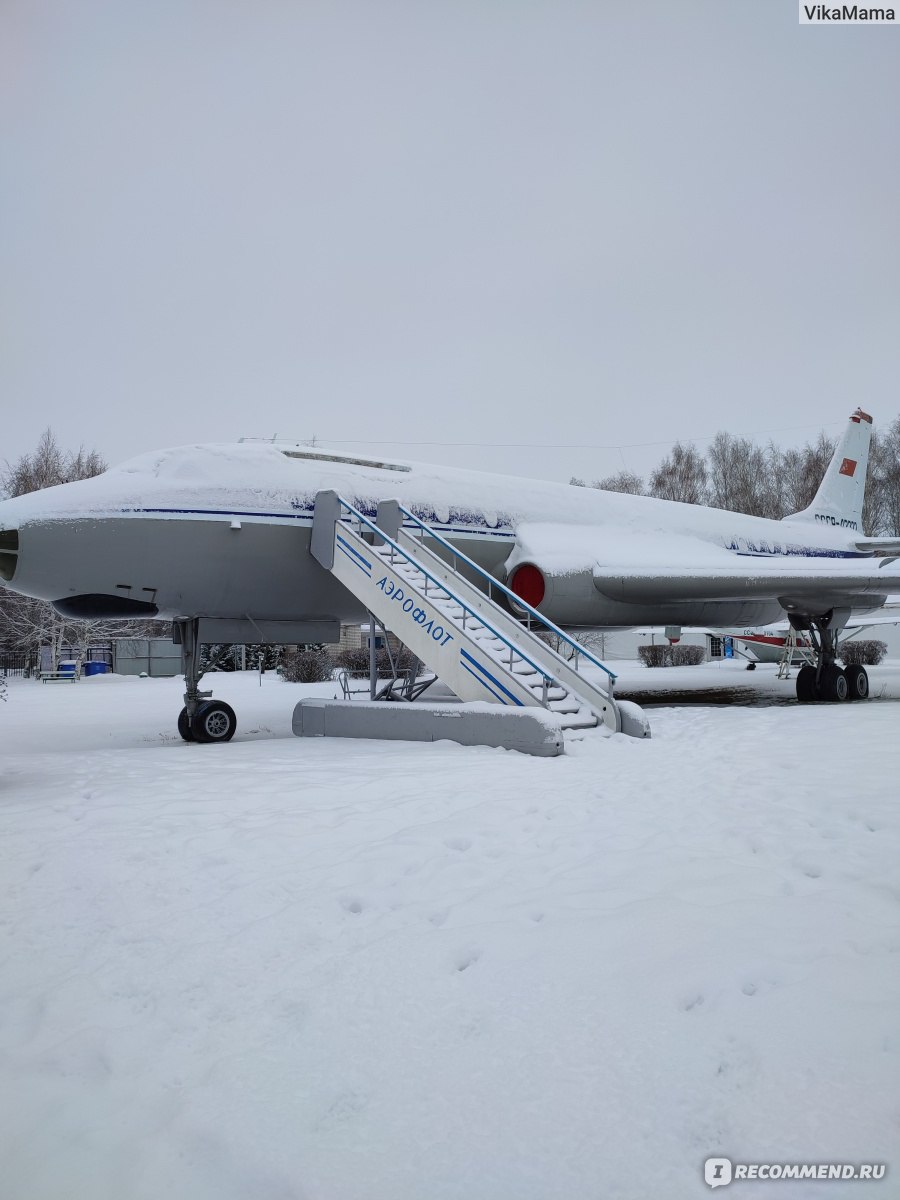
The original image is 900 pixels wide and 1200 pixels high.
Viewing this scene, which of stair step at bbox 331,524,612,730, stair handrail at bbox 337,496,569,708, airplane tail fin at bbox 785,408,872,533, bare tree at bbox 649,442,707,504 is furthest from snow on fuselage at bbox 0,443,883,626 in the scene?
bare tree at bbox 649,442,707,504

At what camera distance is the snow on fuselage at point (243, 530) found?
8719 mm

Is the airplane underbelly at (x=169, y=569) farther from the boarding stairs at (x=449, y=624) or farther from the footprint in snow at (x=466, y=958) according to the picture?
the footprint in snow at (x=466, y=958)

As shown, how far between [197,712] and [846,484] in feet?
52.5

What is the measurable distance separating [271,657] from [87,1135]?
33.6 metres

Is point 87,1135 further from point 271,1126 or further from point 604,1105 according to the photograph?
point 604,1105

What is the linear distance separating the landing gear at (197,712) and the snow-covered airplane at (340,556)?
23 mm

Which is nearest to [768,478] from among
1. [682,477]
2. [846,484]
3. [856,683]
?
[682,477]

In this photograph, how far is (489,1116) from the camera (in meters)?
2.07

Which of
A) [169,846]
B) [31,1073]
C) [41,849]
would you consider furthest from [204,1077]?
[41,849]

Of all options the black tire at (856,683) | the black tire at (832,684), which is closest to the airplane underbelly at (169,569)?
the black tire at (832,684)

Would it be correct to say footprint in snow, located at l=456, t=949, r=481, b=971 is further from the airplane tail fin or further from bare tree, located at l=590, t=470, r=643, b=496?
bare tree, located at l=590, t=470, r=643, b=496

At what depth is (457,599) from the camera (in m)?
8.36

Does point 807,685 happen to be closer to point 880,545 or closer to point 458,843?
point 880,545

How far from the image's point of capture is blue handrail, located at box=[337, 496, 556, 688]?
805 centimetres
